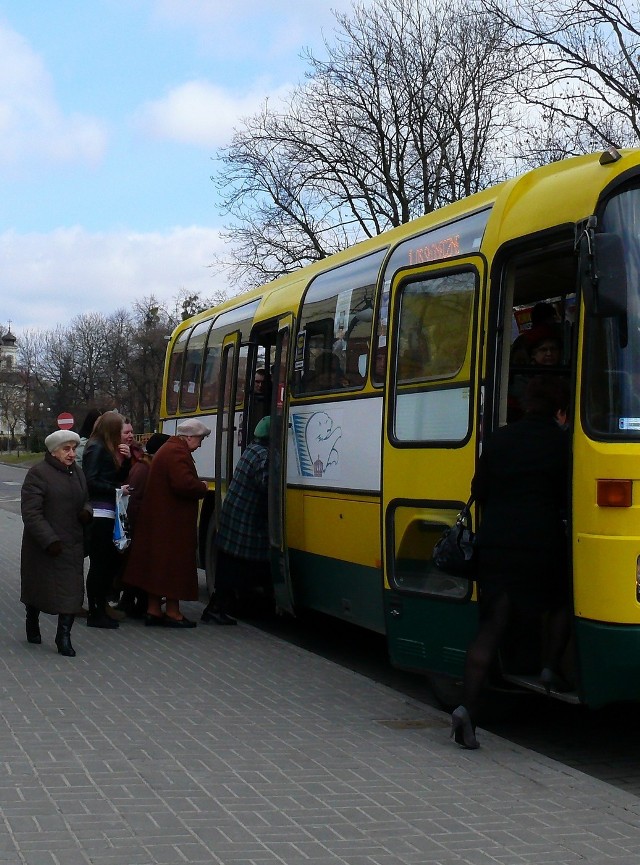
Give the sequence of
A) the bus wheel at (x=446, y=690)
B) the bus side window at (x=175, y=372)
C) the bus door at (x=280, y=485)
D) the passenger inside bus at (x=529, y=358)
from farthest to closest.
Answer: the bus side window at (x=175, y=372) < the bus door at (x=280, y=485) < the bus wheel at (x=446, y=690) < the passenger inside bus at (x=529, y=358)

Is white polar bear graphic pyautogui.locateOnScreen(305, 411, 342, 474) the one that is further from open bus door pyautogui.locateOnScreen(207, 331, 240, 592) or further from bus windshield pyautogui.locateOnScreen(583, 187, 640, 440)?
bus windshield pyautogui.locateOnScreen(583, 187, 640, 440)

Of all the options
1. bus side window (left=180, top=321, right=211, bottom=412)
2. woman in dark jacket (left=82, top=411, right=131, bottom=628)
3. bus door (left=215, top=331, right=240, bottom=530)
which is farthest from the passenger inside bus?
bus side window (left=180, top=321, right=211, bottom=412)

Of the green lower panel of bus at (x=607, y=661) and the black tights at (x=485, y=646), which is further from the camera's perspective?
the black tights at (x=485, y=646)

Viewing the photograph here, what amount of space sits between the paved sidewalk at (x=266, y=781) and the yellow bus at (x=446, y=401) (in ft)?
1.95

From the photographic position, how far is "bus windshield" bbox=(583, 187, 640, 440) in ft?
19.8

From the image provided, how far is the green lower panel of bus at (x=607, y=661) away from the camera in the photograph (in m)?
5.89

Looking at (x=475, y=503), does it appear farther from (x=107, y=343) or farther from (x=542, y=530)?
(x=107, y=343)

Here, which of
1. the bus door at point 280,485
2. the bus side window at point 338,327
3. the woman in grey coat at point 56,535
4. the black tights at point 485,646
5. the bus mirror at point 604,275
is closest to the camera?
the bus mirror at point 604,275

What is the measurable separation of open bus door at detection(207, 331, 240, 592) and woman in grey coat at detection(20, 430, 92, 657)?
284 cm

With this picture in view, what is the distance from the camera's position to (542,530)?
6359mm

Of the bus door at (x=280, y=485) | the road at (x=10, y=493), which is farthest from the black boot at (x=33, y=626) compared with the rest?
the road at (x=10, y=493)

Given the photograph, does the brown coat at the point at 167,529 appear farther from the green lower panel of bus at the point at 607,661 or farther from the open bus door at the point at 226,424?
the green lower panel of bus at the point at 607,661

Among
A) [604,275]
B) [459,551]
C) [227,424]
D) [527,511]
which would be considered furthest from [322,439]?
[604,275]

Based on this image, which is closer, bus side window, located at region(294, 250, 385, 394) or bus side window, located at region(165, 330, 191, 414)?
bus side window, located at region(294, 250, 385, 394)
